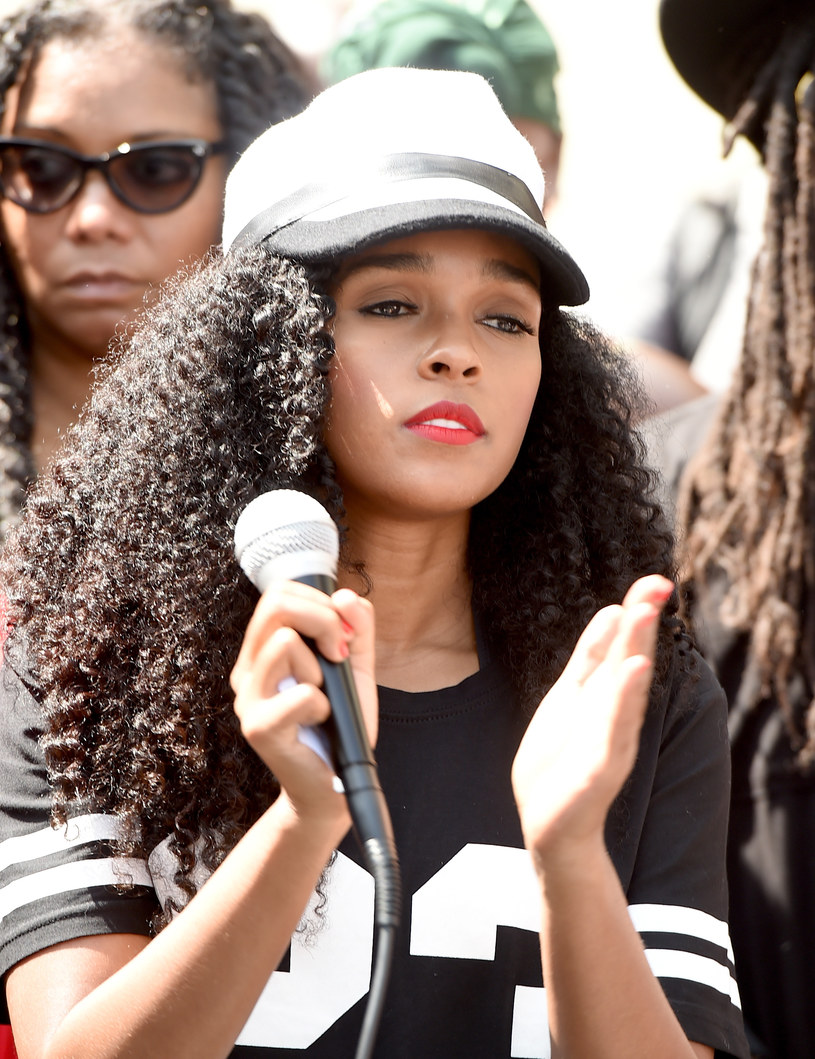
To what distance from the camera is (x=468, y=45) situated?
4062mm

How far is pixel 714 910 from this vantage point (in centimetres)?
216

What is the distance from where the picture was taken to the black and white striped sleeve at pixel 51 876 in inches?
75.6

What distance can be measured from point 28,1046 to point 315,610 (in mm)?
850

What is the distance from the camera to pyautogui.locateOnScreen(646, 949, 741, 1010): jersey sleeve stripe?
6.77 feet

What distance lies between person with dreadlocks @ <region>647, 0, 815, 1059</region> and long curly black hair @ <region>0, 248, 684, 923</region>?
22.3 inches

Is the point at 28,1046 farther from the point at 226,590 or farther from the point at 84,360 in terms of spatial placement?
the point at 84,360

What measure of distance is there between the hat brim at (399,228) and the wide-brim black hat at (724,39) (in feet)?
4.17

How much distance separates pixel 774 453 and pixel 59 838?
1870 mm

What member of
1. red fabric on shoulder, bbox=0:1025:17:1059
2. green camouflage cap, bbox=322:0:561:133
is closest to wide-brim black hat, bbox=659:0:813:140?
green camouflage cap, bbox=322:0:561:133

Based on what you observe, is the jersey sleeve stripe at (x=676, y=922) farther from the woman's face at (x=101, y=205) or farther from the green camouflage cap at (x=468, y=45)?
the green camouflage cap at (x=468, y=45)

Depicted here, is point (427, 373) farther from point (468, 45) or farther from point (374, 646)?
point (468, 45)

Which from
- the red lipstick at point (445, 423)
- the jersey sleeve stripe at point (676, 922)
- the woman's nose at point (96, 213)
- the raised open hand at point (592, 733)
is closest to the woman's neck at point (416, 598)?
the red lipstick at point (445, 423)

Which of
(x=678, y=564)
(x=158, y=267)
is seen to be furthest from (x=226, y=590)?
(x=158, y=267)

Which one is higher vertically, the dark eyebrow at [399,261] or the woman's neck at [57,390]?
the woman's neck at [57,390]
